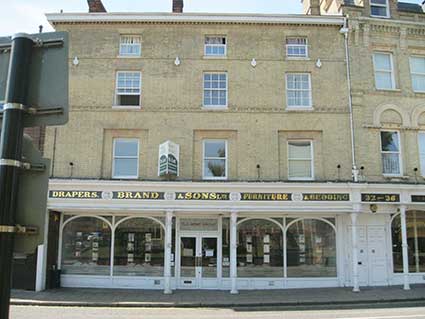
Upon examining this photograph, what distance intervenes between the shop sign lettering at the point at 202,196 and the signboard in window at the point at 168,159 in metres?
1.09

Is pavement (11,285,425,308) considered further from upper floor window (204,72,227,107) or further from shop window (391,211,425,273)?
upper floor window (204,72,227,107)

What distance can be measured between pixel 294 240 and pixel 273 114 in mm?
5822

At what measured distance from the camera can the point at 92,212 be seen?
765 inches

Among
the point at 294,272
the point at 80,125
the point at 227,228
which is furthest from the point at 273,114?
the point at 80,125

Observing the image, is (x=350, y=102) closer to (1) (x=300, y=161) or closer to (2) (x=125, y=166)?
(1) (x=300, y=161)

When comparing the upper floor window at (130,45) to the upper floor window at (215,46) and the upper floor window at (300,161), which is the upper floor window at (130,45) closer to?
the upper floor window at (215,46)

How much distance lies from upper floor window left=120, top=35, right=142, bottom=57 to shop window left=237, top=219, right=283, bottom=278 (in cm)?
960

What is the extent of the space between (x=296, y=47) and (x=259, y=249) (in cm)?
977

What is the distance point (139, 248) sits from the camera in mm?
19344

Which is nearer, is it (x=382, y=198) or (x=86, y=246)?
(x=382, y=198)

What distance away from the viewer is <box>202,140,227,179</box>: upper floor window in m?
19.6

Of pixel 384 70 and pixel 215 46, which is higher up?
pixel 215 46

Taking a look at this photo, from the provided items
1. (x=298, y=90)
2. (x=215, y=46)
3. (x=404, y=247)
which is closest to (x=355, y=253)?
(x=404, y=247)

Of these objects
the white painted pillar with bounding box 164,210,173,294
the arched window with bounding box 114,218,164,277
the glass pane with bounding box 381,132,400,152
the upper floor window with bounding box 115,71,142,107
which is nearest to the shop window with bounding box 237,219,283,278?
the white painted pillar with bounding box 164,210,173,294
